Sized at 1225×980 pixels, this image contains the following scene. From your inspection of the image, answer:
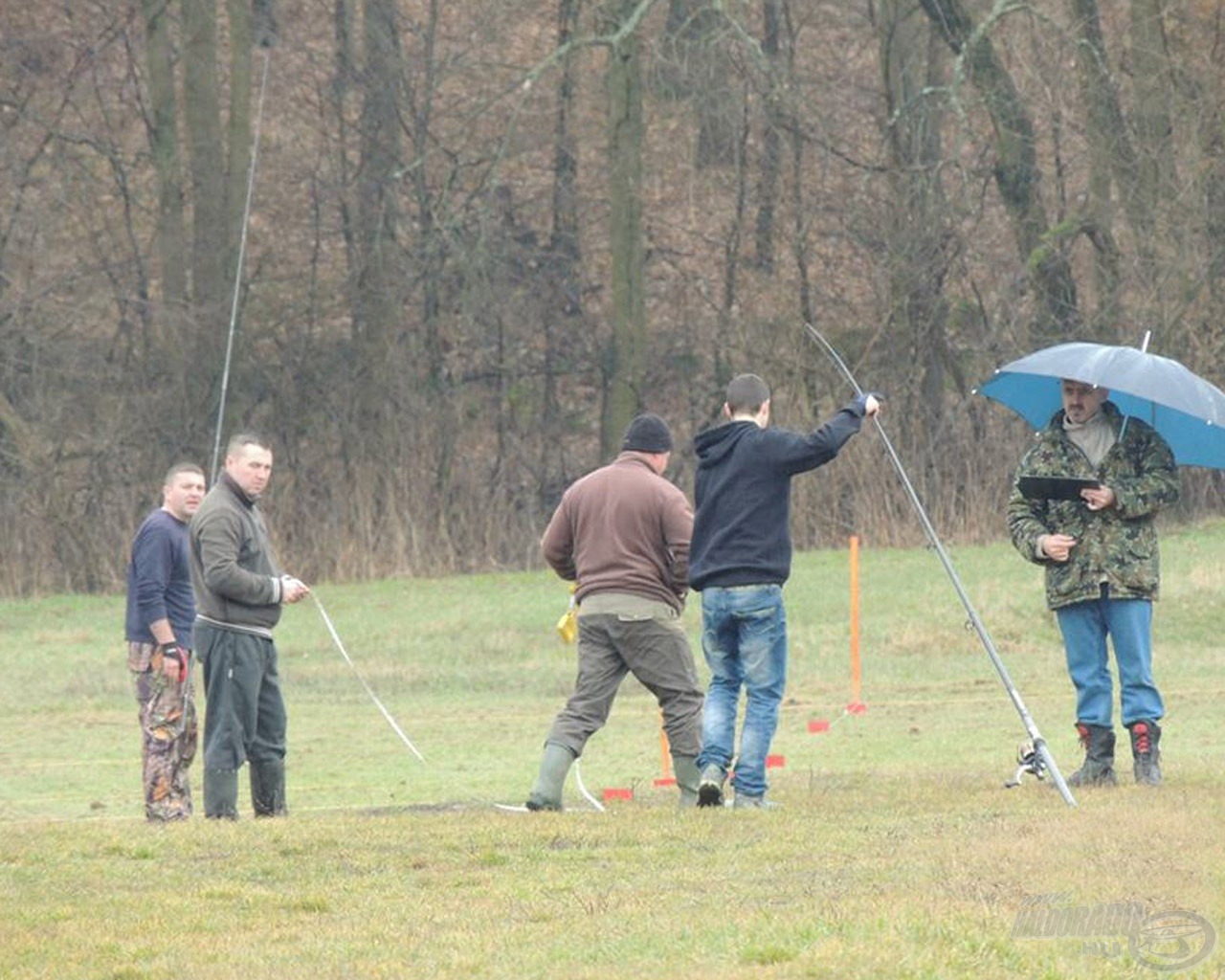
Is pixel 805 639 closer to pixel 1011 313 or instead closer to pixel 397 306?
pixel 1011 313

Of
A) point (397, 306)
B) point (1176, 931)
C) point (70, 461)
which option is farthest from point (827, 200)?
point (1176, 931)

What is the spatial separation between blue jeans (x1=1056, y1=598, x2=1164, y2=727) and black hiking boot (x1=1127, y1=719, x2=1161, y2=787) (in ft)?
0.14

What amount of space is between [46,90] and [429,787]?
22644mm

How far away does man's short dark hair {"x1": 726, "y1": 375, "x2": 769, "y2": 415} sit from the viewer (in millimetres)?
10648

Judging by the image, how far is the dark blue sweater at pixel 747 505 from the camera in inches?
412

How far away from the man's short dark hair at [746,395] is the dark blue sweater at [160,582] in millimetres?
2781

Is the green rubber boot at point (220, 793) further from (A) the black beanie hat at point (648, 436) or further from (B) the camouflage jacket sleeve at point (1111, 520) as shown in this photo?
(B) the camouflage jacket sleeve at point (1111, 520)

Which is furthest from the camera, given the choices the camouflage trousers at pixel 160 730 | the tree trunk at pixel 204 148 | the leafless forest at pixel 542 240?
the tree trunk at pixel 204 148

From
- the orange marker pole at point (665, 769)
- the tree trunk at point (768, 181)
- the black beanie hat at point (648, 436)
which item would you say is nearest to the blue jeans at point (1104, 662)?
the black beanie hat at point (648, 436)

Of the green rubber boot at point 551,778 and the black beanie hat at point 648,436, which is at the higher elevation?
the black beanie hat at point 648,436

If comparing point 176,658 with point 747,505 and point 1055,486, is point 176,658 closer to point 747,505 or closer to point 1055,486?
point 747,505

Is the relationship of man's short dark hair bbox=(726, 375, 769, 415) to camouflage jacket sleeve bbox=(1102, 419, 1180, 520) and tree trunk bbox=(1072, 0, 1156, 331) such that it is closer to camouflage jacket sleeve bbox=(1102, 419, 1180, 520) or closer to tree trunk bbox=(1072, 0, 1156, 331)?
camouflage jacket sleeve bbox=(1102, 419, 1180, 520)

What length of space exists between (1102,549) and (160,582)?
430 cm

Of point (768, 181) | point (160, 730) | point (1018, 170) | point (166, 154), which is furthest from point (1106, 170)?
point (160, 730)
